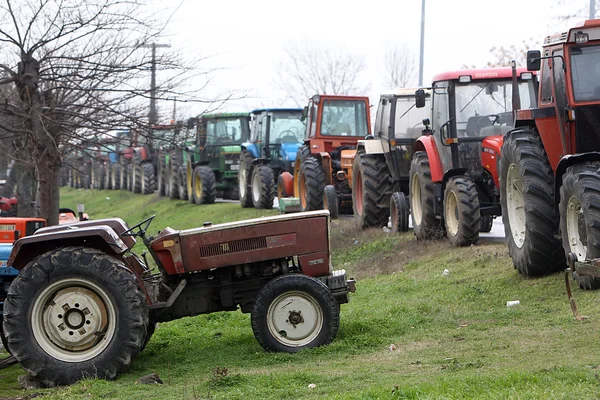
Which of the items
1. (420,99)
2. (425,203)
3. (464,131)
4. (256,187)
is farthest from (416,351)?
(256,187)

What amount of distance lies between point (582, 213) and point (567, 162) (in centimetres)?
63

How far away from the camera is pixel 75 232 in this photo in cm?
898

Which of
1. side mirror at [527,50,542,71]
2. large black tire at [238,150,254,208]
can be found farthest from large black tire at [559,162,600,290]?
large black tire at [238,150,254,208]

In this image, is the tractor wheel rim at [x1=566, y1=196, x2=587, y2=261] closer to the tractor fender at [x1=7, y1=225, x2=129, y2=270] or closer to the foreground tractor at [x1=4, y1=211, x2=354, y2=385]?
the foreground tractor at [x1=4, y1=211, x2=354, y2=385]

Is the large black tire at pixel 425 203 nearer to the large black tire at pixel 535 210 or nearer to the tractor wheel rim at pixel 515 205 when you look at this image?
the tractor wheel rim at pixel 515 205

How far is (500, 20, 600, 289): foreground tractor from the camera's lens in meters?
10.3

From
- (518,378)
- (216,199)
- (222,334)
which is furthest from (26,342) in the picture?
(216,199)

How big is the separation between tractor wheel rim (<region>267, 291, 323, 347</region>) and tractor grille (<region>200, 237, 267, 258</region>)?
1.79 ft

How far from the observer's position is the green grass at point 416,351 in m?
6.80

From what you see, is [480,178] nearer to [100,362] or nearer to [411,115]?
[411,115]

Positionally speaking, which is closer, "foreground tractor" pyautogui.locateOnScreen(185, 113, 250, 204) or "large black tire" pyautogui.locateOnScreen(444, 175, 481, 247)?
"large black tire" pyautogui.locateOnScreen(444, 175, 481, 247)

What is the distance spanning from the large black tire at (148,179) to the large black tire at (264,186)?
1777 centimetres

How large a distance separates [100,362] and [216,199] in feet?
91.9

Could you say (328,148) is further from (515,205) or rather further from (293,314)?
(293,314)
